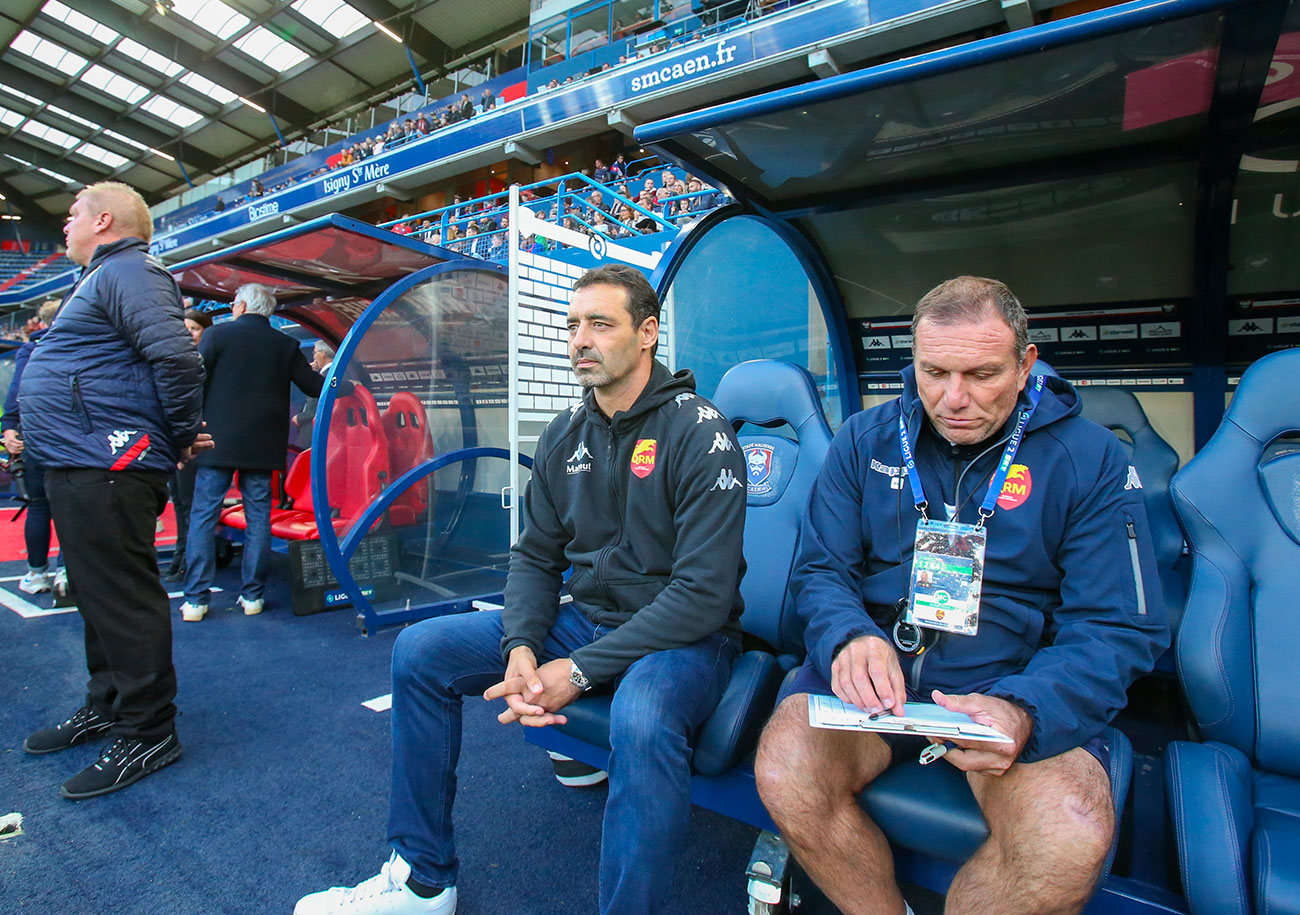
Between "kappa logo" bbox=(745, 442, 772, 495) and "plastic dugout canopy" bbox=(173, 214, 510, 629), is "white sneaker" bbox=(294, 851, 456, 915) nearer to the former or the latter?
"kappa logo" bbox=(745, 442, 772, 495)

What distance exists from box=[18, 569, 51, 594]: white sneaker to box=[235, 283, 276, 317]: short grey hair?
2008 millimetres

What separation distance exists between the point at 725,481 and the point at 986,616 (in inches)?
24.8

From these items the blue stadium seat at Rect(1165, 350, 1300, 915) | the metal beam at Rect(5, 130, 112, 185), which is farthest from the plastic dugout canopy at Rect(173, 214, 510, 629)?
the metal beam at Rect(5, 130, 112, 185)

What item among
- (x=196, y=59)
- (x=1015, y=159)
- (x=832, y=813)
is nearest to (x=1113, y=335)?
(x=1015, y=159)

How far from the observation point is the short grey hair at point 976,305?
1482mm

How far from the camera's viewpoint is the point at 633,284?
189 centimetres

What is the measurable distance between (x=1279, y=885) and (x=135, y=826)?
8.35 ft

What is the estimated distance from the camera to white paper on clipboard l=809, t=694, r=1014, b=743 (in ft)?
3.64

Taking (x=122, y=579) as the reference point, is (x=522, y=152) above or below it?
above

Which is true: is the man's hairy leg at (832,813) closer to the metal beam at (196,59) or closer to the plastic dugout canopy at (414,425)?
the plastic dugout canopy at (414,425)

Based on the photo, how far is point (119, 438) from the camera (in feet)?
6.89

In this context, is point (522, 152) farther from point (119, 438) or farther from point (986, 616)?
point (986, 616)

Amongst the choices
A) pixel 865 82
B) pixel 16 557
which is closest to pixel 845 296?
pixel 865 82

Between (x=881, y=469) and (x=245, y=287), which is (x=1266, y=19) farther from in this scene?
(x=245, y=287)
